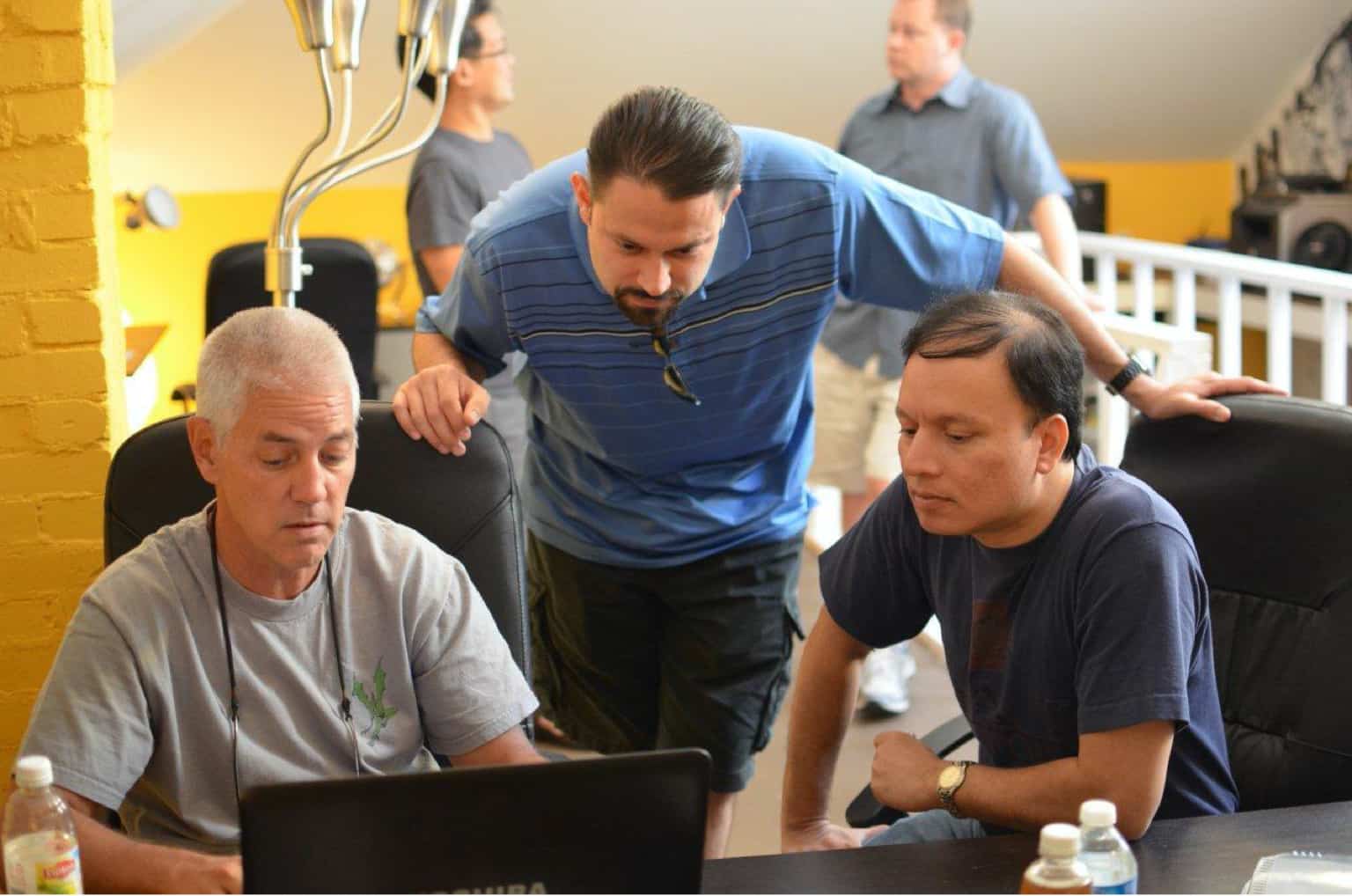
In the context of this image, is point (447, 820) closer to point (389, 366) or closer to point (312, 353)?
point (312, 353)

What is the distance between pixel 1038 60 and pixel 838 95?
77cm

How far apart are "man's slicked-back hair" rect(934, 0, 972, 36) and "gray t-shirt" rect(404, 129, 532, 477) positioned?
3.64 feet

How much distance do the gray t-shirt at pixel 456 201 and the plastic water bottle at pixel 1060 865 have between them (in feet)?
7.43

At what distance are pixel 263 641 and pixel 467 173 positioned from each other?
75.6 inches

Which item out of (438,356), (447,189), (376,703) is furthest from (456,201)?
(376,703)

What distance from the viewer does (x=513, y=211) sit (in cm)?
214

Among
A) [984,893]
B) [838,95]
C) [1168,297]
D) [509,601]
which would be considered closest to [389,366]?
[838,95]

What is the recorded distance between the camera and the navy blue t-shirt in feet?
5.08

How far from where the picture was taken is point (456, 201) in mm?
3346

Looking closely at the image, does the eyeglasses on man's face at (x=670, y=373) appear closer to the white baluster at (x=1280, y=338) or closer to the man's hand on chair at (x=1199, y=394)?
the man's hand on chair at (x=1199, y=394)

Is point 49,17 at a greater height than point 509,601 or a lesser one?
greater

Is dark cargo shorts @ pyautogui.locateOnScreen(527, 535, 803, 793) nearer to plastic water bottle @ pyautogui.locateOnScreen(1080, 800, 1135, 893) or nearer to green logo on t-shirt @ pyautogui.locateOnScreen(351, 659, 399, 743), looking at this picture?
green logo on t-shirt @ pyautogui.locateOnScreen(351, 659, 399, 743)

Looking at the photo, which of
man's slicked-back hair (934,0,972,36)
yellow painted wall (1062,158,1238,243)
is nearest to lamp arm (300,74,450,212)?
man's slicked-back hair (934,0,972,36)

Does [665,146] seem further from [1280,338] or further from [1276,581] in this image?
[1280,338]
